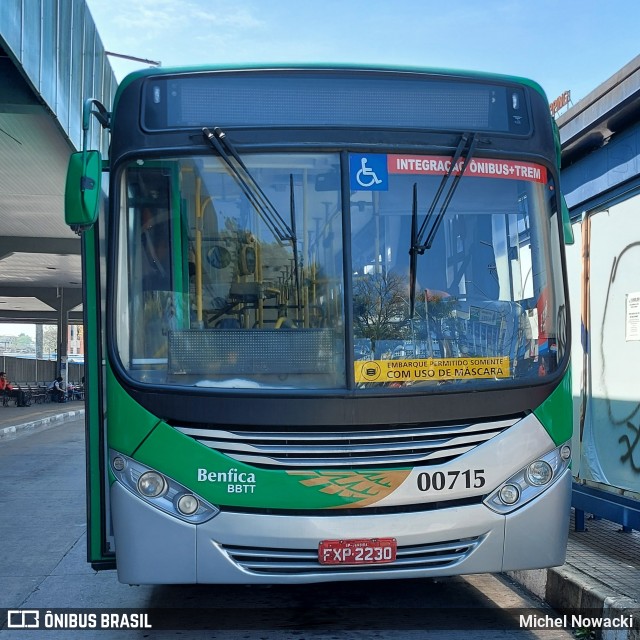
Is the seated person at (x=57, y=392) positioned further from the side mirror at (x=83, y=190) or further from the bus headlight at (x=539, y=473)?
the bus headlight at (x=539, y=473)

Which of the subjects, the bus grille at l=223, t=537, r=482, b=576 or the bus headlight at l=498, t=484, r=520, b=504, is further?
the bus headlight at l=498, t=484, r=520, b=504

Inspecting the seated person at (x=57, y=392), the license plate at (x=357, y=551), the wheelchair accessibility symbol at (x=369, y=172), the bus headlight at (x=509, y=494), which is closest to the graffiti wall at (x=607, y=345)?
the bus headlight at (x=509, y=494)

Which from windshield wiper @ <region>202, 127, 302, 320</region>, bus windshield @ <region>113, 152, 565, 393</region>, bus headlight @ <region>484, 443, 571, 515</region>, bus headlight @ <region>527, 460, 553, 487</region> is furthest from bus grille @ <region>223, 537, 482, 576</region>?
windshield wiper @ <region>202, 127, 302, 320</region>

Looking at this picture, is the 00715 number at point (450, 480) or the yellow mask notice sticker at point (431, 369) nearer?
the 00715 number at point (450, 480)

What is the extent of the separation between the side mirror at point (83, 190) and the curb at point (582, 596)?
358cm

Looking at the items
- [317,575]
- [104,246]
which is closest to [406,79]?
[104,246]

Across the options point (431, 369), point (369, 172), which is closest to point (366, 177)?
point (369, 172)

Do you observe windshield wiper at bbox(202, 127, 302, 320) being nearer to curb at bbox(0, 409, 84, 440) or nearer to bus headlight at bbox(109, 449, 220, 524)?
bus headlight at bbox(109, 449, 220, 524)

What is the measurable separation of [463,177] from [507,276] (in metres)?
0.65

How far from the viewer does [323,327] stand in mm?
4883

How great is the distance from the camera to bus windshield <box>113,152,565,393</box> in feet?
15.9

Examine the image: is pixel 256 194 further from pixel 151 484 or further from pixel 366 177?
pixel 151 484

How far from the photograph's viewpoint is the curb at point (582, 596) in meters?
4.78

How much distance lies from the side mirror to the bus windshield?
0.55 ft
